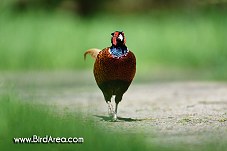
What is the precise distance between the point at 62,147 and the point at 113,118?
875 millimetres

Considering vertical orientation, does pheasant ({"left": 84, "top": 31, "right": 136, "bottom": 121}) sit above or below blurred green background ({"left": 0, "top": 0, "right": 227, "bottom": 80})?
below

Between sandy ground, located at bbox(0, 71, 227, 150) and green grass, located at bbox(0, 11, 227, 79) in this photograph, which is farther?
green grass, located at bbox(0, 11, 227, 79)

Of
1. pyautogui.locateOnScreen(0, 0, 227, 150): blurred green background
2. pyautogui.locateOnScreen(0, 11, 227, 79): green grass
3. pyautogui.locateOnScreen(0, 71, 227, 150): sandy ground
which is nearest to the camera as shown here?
pyautogui.locateOnScreen(0, 71, 227, 150): sandy ground

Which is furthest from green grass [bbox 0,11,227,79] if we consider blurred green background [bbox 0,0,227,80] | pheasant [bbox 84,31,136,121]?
pheasant [bbox 84,31,136,121]

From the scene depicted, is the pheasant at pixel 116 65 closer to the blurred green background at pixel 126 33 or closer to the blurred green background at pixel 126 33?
the blurred green background at pixel 126 33

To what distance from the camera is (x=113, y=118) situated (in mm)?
3965

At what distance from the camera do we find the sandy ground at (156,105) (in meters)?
3.54

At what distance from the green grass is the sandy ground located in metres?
1.37

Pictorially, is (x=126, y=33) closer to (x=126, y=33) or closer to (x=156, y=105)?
(x=126, y=33)

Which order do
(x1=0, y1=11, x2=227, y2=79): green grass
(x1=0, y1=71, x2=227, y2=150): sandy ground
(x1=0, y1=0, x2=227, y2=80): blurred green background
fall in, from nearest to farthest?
1. (x1=0, y1=71, x2=227, y2=150): sandy ground
2. (x1=0, y1=0, x2=227, y2=80): blurred green background
3. (x1=0, y1=11, x2=227, y2=79): green grass

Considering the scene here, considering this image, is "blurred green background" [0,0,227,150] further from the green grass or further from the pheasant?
the pheasant

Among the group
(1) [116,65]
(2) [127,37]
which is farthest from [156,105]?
(2) [127,37]

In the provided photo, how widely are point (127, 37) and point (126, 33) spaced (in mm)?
284

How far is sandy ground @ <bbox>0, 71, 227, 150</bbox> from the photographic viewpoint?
354cm
